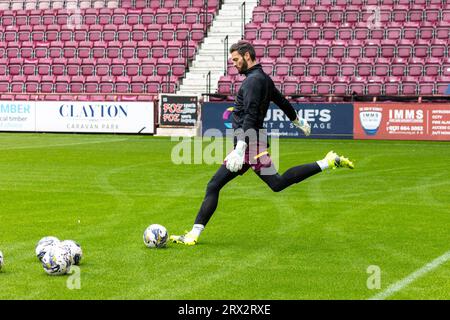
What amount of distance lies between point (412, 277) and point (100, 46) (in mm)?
32623

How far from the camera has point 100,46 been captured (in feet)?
128

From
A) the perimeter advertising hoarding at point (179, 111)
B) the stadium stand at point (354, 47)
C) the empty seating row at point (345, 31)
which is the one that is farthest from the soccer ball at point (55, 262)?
the empty seating row at point (345, 31)

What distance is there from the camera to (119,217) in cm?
1205

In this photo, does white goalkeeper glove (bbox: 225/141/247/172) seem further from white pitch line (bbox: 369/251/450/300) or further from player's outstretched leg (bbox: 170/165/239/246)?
white pitch line (bbox: 369/251/450/300)

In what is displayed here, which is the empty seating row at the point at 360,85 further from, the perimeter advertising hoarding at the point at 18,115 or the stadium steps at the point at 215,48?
the perimeter advertising hoarding at the point at 18,115

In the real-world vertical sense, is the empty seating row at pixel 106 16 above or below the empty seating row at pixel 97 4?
below

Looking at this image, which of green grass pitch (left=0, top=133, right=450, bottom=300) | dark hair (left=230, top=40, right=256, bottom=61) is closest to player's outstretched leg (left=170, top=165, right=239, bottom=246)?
green grass pitch (left=0, top=133, right=450, bottom=300)

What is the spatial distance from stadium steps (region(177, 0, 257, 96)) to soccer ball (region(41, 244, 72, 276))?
27.7 meters

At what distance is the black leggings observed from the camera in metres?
9.91

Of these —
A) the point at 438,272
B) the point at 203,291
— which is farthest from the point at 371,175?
the point at 203,291

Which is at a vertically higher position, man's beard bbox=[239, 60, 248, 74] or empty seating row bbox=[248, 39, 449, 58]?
empty seating row bbox=[248, 39, 449, 58]

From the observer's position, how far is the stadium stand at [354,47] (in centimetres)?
3303

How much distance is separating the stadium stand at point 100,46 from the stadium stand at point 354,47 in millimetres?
2979

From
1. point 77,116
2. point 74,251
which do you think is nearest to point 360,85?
point 77,116
